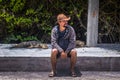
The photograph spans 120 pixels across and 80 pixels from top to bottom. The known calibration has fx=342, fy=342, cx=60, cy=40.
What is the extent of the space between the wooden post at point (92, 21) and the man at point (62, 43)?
1.44 m

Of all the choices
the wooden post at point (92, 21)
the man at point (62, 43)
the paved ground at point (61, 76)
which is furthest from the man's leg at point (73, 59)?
the wooden post at point (92, 21)

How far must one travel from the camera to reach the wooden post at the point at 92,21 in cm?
790

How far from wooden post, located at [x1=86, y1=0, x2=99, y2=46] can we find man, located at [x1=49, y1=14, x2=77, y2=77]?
1440mm

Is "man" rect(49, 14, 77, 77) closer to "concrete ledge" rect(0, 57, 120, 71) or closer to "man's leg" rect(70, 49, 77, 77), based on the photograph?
"man's leg" rect(70, 49, 77, 77)

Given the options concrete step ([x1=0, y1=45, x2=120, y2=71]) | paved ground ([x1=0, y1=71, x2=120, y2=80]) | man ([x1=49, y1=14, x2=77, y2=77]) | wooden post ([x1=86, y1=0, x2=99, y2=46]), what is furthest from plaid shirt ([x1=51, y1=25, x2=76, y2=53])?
wooden post ([x1=86, y1=0, x2=99, y2=46])

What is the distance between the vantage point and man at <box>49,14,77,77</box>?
649cm

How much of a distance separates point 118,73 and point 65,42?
4.20ft

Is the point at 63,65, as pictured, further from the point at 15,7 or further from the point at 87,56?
the point at 15,7

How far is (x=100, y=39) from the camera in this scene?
9.16 m

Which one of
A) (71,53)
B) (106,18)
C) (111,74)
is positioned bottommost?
(111,74)

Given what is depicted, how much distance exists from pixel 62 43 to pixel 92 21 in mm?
1578

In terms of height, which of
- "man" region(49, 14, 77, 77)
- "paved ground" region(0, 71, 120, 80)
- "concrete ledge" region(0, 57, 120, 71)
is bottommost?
"paved ground" region(0, 71, 120, 80)

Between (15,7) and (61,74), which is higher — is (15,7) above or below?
above

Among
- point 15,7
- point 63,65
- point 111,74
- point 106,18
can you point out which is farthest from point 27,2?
point 111,74
